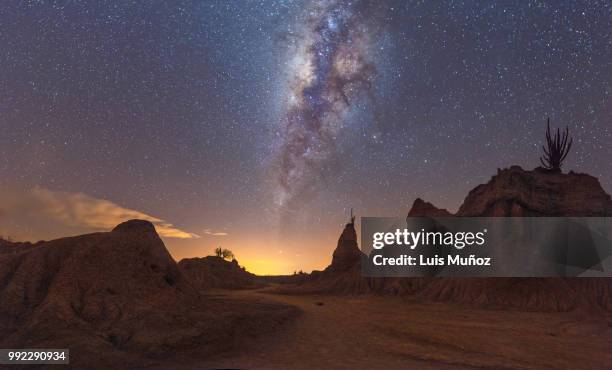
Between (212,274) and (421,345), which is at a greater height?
(421,345)

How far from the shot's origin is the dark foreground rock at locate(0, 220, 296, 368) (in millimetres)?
12406

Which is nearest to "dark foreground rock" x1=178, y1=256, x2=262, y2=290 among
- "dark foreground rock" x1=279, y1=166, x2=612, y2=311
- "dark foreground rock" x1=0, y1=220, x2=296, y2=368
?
"dark foreground rock" x1=279, y1=166, x2=612, y2=311

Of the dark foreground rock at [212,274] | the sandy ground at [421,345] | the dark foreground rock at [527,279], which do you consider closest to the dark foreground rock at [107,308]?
the sandy ground at [421,345]

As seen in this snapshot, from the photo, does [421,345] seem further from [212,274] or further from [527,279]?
[212,274]

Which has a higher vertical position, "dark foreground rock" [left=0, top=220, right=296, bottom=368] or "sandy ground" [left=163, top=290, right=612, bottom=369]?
"dark foreground rock" [left=0, top=220, right=296, bottom=368]

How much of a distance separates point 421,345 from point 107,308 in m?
13.7

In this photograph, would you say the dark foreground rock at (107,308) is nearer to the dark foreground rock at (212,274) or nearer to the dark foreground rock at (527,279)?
the dark foreground rock at (527,279)

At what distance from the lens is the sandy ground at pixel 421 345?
1280 cm

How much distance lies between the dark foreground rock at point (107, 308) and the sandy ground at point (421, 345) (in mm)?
1183

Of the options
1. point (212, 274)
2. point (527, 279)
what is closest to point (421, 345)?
point (527, 279)

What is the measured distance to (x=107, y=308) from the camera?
14.1 m

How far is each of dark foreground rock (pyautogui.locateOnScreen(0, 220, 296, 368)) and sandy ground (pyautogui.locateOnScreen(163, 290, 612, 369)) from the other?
1.18 metres

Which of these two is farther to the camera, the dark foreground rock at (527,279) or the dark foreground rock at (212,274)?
the dark foreground rock at (212,274)

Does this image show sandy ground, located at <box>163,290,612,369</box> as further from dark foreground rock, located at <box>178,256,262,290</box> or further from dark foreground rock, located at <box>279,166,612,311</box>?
dark foreground rock, located at <box>178,256,262,290</box>
